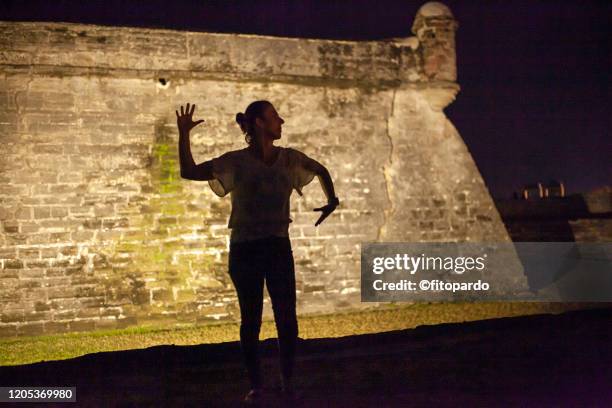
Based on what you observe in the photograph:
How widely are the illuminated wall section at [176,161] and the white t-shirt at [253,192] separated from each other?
15.0 feet

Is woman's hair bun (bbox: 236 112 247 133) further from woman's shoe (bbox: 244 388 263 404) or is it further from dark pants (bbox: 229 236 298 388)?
woman's shoe (bbox: 244 388 263 404)

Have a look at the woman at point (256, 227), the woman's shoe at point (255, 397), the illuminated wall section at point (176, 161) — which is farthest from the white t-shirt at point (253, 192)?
the illuminated wall section at point (176, 161)

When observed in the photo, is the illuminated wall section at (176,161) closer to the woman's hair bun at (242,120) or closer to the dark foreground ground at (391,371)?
the dark foreground ground at (391,371)

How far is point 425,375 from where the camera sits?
3.12m

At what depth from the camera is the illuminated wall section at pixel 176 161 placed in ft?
21.6

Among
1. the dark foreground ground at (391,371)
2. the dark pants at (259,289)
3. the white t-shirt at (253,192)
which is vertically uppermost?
the white t-shirt at (253,192)

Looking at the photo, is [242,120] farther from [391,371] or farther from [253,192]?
[391,371]

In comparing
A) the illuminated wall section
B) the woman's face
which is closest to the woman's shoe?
the woman's face

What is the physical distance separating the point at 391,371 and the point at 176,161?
4.92 metres

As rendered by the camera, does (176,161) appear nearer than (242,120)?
No

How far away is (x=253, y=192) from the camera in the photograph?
2666 millimetres

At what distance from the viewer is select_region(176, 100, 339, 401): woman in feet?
8.58

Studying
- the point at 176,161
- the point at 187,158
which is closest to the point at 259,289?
the point at 187,158

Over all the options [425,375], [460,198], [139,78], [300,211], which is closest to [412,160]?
[460,198]
